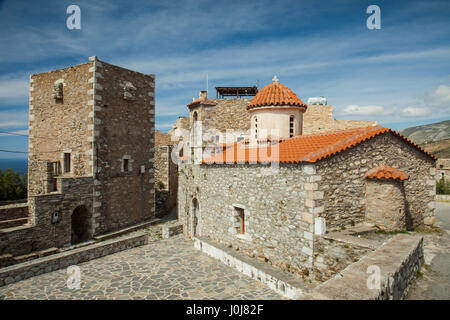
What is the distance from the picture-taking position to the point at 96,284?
8961 mm

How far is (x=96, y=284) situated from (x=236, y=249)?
516cm

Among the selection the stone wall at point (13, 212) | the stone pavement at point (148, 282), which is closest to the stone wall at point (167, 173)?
the stone wall at point (13, 212)

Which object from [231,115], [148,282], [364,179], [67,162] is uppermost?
[231,115]

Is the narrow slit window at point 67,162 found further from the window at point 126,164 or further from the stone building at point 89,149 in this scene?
the window at point 126,164

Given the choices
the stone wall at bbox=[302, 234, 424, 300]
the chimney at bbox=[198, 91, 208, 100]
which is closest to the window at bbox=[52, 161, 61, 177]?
the chimney at bbox=[198, 91, 208, 100]

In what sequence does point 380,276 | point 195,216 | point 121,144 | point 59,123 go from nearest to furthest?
point 380,276 → point 59,123 → point 121,144 → point 195,216

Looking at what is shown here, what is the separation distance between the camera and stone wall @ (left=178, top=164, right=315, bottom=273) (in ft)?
25.5

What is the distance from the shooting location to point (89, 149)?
13.0 m

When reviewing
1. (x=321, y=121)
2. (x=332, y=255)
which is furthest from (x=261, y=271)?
(x=321, y=121)

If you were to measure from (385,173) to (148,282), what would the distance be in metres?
8.37

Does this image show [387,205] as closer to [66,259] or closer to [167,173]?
[66,259]

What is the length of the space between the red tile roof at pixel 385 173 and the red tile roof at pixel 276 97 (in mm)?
5098

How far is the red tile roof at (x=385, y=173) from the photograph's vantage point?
7959 mm
